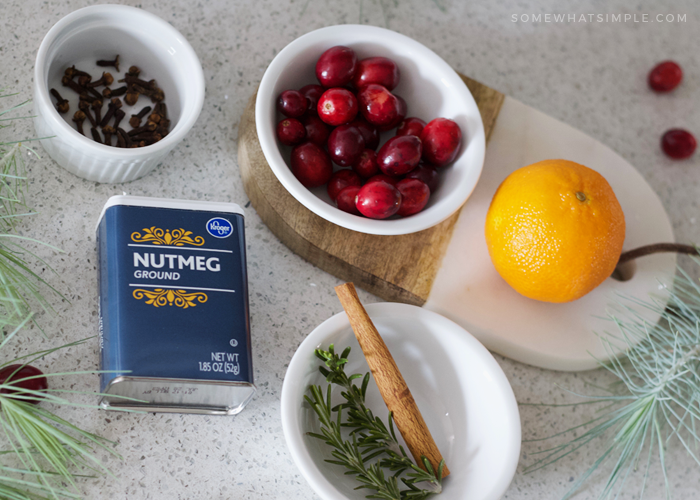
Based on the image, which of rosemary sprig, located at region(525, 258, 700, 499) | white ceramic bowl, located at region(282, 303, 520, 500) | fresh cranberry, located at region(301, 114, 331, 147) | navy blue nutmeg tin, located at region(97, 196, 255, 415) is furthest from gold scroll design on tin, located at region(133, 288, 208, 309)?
rosemary sprig, located at region(525, 258, 700, 499)

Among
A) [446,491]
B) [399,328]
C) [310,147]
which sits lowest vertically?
[446,491]

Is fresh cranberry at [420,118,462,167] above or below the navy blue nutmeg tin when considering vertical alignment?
above

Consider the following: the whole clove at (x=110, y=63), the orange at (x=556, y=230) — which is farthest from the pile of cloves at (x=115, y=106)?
the orange at (x=556, y=230)

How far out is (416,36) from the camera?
2.63 ft

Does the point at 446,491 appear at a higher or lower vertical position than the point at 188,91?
lower

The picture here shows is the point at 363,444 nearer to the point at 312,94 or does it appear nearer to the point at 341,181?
the point at 341,181

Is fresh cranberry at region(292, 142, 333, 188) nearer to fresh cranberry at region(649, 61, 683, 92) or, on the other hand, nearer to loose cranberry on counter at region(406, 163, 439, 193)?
loose cranberry on counter at region(406, 163, 439, 193)

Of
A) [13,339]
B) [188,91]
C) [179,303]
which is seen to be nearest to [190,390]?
[179,303]

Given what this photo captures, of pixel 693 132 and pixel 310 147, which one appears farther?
pixel 693 132

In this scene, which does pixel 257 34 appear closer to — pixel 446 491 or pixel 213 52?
pixel 213 52

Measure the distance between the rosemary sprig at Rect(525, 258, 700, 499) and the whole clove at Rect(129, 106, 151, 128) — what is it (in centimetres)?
56

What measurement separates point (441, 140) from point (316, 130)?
14 centimetres

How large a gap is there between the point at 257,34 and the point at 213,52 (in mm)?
63

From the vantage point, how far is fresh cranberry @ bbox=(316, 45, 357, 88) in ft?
2.05
